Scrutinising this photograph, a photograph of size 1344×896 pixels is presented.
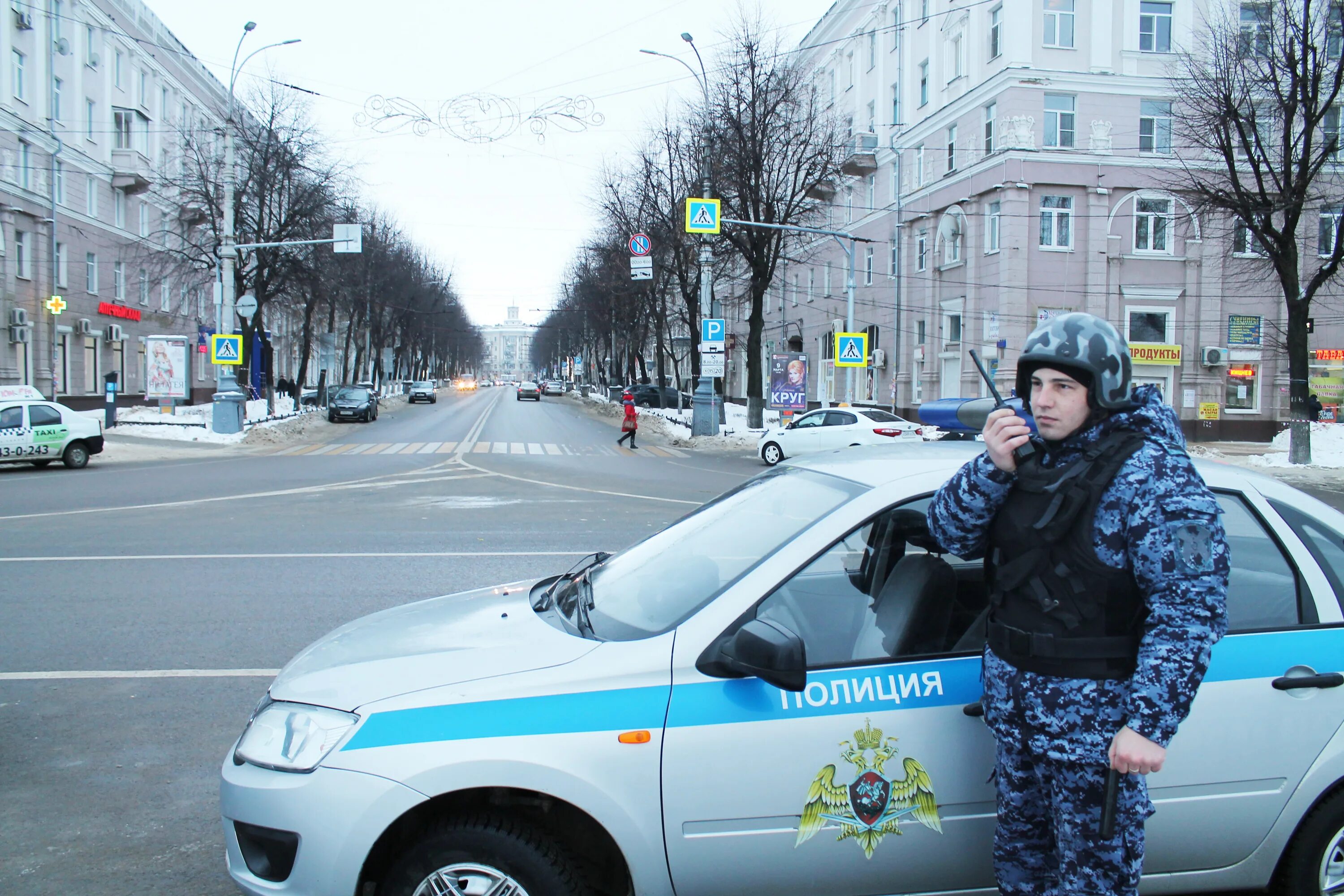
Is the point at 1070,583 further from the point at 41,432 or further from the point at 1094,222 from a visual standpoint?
the point at 1094,222

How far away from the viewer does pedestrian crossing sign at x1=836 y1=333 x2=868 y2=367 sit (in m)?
29.7

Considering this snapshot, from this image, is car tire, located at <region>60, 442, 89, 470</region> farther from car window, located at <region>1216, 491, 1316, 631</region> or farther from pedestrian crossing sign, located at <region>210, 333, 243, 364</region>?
car window, located at <region>1216, 491, 1316, 631</region>

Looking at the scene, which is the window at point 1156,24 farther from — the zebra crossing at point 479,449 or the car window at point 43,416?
the car window at point 43,416

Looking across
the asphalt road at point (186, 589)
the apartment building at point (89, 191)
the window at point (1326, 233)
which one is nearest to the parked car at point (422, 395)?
the apartment building at point (89, 191)

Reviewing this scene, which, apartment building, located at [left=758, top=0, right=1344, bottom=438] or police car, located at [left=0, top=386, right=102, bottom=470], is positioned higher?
apartment building, located at [left=758, top=0, right=1344, bottom=438]

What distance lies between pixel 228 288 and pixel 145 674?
27117 mm

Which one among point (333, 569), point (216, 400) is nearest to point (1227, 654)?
point (333, 569)

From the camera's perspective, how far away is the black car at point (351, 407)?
44.2 meters

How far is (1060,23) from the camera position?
33438 mm

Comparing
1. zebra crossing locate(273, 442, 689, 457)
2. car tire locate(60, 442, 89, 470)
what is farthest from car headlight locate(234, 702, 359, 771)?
zebra crossing locate(273, 442, 689, 457)

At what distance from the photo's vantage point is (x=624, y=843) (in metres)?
2.71

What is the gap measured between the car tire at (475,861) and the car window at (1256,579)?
2.16 meters

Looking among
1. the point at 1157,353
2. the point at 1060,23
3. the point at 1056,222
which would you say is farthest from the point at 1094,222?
the point at 1060,23

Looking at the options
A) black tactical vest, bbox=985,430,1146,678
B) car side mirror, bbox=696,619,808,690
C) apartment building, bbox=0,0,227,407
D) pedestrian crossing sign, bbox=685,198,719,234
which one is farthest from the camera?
apartment building, bbox=0,0,227,407
